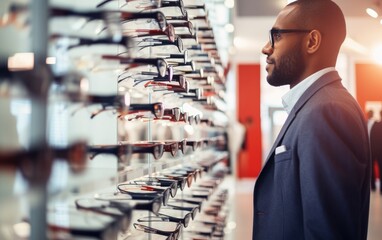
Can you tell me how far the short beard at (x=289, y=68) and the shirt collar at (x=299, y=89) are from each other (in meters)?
0.05

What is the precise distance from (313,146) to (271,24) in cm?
809

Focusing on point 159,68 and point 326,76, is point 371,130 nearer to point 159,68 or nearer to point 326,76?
point 326,76

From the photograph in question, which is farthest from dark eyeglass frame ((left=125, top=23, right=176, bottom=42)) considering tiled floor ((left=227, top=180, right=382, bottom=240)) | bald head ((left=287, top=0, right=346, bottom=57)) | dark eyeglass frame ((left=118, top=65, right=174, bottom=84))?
tiled floor ((left=227, top=180, right=382, bottom=240))

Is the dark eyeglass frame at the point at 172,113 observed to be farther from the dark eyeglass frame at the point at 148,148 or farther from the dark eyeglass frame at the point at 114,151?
the dark eyeglass frame at the point at 114,151

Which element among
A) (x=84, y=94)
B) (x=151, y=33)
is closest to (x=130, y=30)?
(x=151, y=33)

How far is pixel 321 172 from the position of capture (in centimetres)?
157

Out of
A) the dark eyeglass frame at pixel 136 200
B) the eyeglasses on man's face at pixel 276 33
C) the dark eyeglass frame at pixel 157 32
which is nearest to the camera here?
the dark eyeglass frame at pixel 136 200

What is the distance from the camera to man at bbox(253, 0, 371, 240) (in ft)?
5.15

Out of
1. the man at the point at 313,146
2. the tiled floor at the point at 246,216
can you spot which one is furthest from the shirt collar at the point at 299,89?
the tiled floor at the point at 246,216

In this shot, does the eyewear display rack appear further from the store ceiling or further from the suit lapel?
the store ceiling

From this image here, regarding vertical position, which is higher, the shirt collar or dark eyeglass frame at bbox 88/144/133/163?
the shirt collar

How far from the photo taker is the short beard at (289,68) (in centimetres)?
192

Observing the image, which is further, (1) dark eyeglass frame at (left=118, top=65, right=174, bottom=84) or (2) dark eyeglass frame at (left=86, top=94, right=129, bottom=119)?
(1) dark eyeglass frame at (left=118, top=65, right=174, bottom=84)

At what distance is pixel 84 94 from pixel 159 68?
456mm
